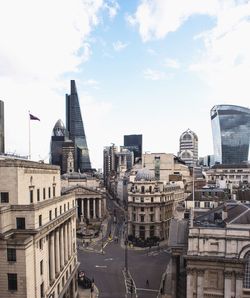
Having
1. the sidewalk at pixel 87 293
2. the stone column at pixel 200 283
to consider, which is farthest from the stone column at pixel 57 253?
the stone column at pixel 200 283

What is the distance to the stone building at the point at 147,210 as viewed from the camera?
11275 cm

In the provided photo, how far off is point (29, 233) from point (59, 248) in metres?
15.2

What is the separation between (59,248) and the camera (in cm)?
5762

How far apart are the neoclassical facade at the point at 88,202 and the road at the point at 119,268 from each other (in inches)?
1191

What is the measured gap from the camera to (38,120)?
5862cm

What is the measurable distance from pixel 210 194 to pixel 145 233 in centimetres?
2991

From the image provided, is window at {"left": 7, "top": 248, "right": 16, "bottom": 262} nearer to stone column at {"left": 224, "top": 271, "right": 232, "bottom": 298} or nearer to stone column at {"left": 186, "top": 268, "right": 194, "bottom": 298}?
stone column at {"left": 186, "top": 268, "right": 194, "bottom": 298}

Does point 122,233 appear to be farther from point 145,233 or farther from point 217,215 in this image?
point 217,215

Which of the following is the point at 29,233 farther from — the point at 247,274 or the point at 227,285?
the point at 247,274

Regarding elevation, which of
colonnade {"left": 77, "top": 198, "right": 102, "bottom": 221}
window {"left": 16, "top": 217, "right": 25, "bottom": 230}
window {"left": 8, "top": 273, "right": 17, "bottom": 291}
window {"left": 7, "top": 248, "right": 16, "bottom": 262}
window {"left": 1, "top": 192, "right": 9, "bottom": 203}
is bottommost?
colonnade {"left": 77, "top": 198, "right": 102, "bottom": 221}

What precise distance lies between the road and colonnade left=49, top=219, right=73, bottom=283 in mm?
11551

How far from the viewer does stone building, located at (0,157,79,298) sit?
136 feet

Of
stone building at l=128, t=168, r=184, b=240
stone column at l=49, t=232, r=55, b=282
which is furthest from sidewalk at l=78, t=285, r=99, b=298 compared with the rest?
stone building at l=128, t=168, r=184, b=240

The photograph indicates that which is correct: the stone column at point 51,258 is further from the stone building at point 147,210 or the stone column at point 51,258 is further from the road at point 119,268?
the stone building at point 147,210
